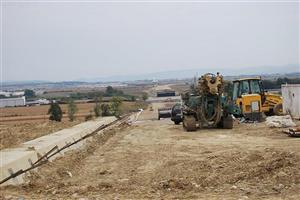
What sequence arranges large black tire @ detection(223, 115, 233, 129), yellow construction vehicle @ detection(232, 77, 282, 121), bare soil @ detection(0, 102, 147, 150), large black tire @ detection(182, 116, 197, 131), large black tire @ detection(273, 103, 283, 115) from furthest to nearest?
large black tire @ detection(273, 103, 283, 115)
yellow construction vehicle @ detection(232, 77, 282, 121)
large black tire @ detection(223, 115, 233, 129)
large black tire @ detection(182, 116, 197, 131)
bare soil @ detection(0, 102, 147, 150)

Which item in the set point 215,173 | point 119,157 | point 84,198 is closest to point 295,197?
point 215,173

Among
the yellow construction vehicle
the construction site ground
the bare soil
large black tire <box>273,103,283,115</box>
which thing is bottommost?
the bare soil

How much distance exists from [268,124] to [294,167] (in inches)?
497

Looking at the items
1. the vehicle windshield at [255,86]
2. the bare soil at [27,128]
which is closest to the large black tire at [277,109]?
the vehicle windshield at [255,86]

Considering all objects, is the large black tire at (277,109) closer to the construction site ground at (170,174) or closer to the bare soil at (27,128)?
the construction site ground at (170,174)

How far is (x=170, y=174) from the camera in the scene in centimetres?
1141

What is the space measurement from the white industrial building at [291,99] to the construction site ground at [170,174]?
10.3 metres

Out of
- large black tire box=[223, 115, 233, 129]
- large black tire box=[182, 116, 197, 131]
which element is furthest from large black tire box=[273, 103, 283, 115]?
large black tire box=[182, 116, 197, 131]

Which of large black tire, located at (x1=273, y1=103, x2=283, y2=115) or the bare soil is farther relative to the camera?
large black tire, located at (x1=273, y1=103, x2=283, y2=115)

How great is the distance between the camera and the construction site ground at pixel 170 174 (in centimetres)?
944

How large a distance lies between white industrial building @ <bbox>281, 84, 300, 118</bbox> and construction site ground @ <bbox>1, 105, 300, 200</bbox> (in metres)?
10.3

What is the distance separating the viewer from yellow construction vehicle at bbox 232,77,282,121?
25.7 m

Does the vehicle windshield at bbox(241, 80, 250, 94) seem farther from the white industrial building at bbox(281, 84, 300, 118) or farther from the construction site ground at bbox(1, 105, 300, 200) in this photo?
the construction site ground at bbox(1, 105, 300, 200)

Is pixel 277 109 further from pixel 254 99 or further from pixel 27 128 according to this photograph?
pixel 27 128
